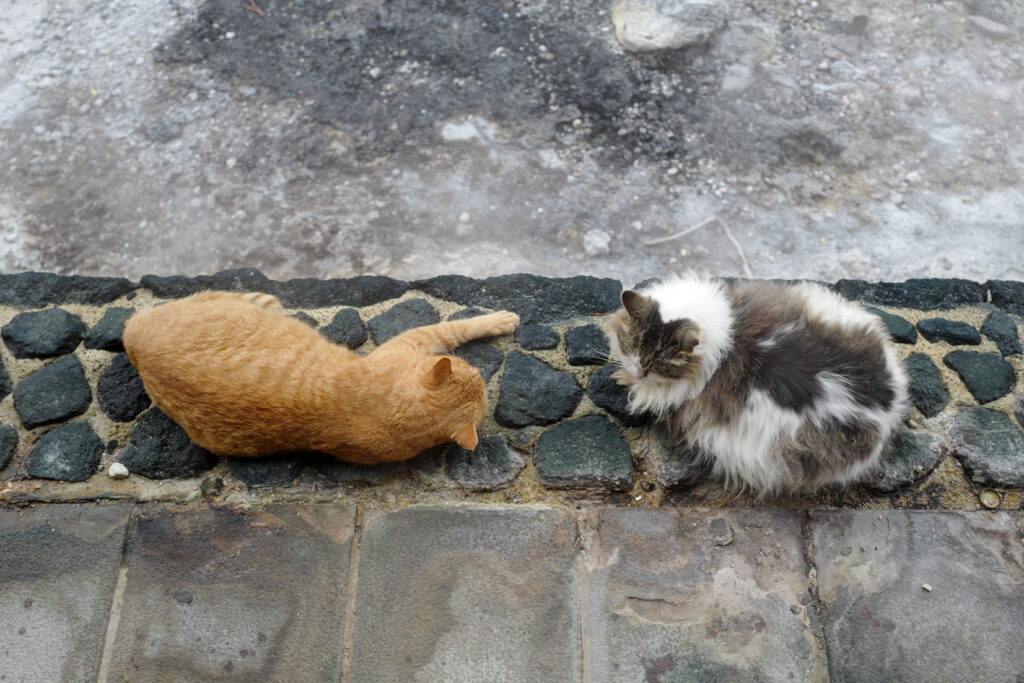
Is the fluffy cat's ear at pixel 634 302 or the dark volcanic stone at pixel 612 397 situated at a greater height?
the fluffy cat's ear at pixel 634 302

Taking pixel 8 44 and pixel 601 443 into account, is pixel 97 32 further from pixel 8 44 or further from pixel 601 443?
pixel 601 443

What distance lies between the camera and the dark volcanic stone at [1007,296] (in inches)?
133

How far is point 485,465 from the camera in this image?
294 centimetres

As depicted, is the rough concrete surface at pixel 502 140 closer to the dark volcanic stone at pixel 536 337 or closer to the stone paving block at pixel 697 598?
the dark volcanic stone at pixel 536 337

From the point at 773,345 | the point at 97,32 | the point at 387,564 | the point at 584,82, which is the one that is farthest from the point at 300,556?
the point at 97,32

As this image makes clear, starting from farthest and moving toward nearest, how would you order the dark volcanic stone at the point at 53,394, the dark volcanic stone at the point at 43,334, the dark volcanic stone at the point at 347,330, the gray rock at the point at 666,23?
the gray rock at the point at 666,23 → the dark volcanic stone at the point at 347,330 → the dark volcanic stone at the point at 43,334 → the dark volcanic stone at the point at 53,394

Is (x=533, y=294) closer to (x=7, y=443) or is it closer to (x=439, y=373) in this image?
(x=439, y=373)

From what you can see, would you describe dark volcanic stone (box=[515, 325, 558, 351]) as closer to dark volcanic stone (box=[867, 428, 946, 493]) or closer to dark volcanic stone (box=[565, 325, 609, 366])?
dark volcanic stone (box=[565, 325, 609, 366])

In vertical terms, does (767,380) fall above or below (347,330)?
above

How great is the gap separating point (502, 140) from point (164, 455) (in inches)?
104

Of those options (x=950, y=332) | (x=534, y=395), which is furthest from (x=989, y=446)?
(x=534, y=395)

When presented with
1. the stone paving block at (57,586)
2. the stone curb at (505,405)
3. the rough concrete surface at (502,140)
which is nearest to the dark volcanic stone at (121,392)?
the stone curb at (505,405)

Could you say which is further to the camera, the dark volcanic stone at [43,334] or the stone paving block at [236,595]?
the dark volcanic stone at [43,334]

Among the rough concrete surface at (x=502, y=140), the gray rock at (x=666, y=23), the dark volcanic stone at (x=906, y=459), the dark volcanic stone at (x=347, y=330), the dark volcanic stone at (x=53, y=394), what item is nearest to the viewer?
the dark volcanic stone at (x=906, y=459)
